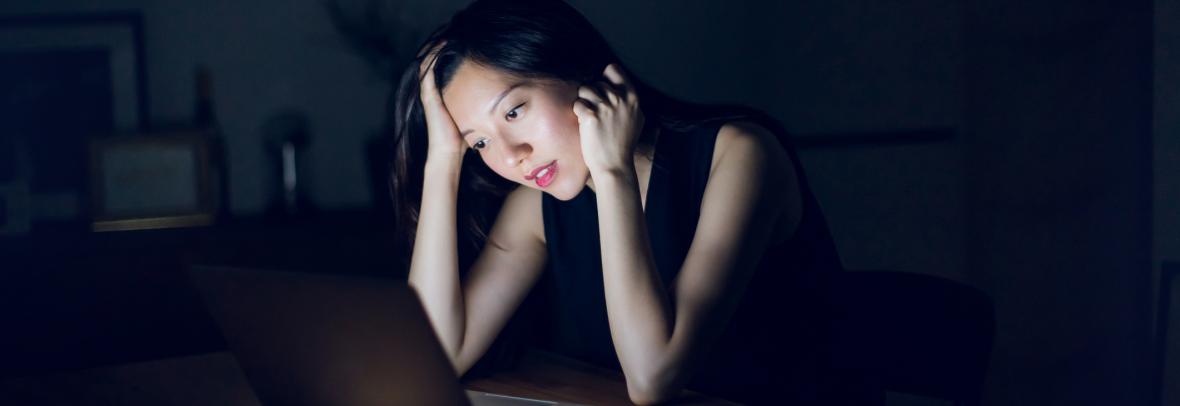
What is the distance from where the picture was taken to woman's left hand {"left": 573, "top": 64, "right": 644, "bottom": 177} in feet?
4.11

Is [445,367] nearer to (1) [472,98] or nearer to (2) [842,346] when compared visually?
(1) [472,98]

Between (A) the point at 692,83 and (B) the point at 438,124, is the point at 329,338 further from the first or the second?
(A) the point at 692,83

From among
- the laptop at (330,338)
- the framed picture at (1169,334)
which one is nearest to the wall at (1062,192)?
the framed picture at (1169,334)

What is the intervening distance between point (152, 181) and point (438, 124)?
1.17 m

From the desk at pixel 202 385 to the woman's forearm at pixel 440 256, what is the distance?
0.13 meters

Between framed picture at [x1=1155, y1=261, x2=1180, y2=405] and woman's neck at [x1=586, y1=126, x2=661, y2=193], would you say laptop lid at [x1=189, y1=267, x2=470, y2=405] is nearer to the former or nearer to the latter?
woman's neck at [x1=586, y1=126, x2=661, y2=193]

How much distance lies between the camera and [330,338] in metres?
0.82

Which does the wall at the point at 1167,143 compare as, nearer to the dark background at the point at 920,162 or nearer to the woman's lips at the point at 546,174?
the dark background at the point at 920,162

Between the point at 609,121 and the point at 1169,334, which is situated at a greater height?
the point at 609,121

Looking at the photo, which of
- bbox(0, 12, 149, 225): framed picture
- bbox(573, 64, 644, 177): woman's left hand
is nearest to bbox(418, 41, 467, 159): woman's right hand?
bbox(573, 64, 644, 177): woman's left hand

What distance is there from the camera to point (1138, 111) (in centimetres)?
228

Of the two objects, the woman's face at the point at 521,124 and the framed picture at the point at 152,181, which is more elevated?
the woman's face at the point at 521,124

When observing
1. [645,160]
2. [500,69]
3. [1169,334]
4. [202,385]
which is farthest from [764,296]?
[1169,334]

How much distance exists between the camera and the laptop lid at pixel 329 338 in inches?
29.6
